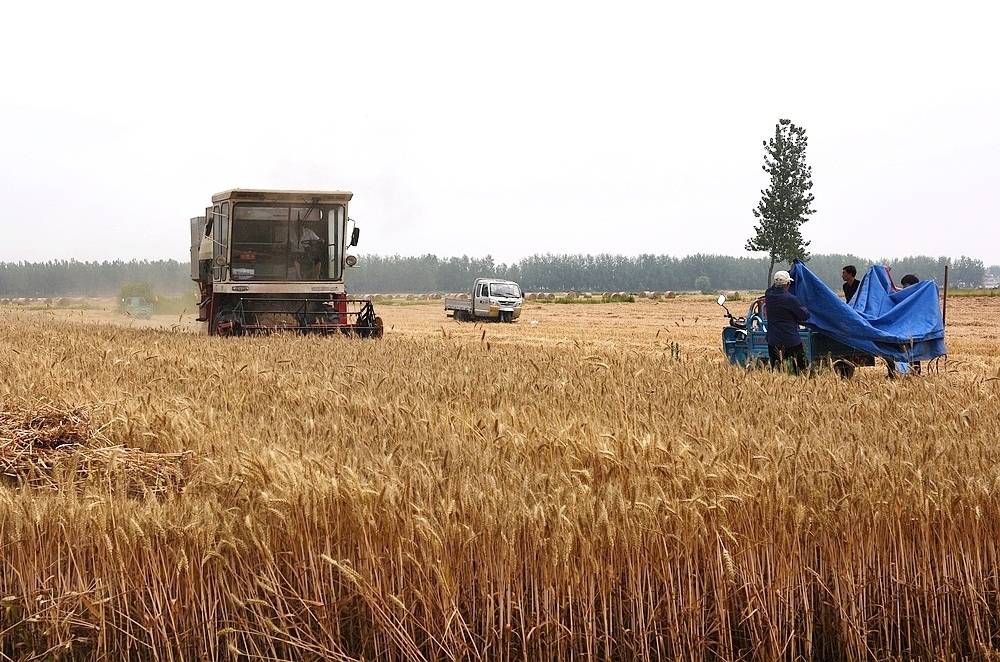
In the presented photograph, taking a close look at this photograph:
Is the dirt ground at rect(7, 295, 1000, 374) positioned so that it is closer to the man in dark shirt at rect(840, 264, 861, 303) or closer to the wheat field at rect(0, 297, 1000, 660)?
the man in dark shirt at rect(840, 264, 861, 303)

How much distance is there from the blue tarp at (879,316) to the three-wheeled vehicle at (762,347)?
22cm

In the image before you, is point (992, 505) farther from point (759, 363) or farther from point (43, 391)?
point (759, 363)

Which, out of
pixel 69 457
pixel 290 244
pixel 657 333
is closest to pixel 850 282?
pixel 657 333

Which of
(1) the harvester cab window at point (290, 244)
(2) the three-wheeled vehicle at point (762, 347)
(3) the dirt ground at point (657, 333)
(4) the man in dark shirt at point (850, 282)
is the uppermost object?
(1) the harvester cab window at point (290, 244)

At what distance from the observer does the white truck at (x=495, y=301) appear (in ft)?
114

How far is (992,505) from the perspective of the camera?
415cm

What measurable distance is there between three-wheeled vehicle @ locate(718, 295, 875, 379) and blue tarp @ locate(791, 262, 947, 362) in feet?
0.71

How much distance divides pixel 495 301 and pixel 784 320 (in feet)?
77.5

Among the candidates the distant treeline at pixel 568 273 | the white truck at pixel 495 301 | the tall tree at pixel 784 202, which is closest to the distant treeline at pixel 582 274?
the distant treeline at pixel 568 273

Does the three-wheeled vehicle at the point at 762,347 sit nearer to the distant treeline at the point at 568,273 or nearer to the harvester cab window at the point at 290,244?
the harvester cab window at the point at 290,244

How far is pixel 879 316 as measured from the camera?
12.2 m

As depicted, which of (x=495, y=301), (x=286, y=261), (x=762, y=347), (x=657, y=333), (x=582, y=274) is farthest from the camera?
(x=582, y=274)

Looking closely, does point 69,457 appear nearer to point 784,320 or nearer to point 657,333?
point 784,320

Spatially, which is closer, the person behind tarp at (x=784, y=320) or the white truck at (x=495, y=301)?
the person behind tarp at (x=784, y=320)
